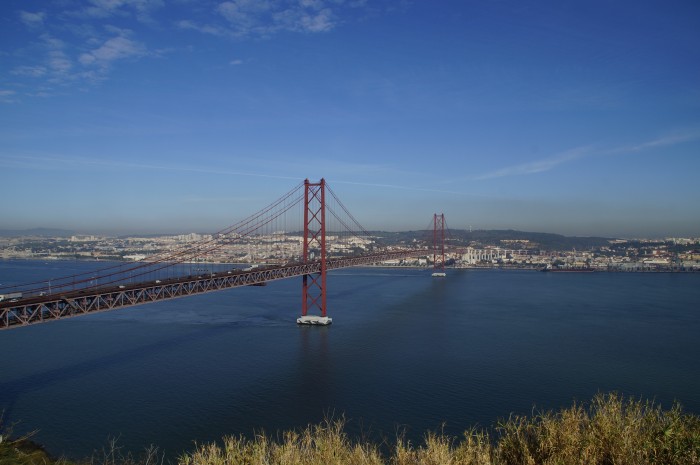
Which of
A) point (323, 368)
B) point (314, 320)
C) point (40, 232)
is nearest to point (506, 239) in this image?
point (314, 320)

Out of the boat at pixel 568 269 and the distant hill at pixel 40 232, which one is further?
the distant hill at pixel 40 232

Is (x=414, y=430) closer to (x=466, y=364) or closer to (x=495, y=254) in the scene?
(x=466, y=364)

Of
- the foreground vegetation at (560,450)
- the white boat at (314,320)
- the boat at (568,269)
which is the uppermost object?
the foreground vegetation at (560,450)

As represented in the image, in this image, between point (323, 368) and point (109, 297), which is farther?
point (323, 368)

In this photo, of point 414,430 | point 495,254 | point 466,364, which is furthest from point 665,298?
point 495,254

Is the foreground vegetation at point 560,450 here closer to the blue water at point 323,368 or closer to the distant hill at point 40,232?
the blue water at point 323,368

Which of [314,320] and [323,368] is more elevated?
[314,320]

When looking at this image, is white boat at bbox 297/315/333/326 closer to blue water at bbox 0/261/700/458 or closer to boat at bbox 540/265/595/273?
blue water at bbox 0/261/700/458

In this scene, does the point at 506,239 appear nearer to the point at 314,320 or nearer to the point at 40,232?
the point at 314,320

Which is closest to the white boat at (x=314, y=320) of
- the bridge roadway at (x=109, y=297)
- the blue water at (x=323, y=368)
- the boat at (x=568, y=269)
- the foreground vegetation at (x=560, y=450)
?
the blue water at (x=323, y=368)
